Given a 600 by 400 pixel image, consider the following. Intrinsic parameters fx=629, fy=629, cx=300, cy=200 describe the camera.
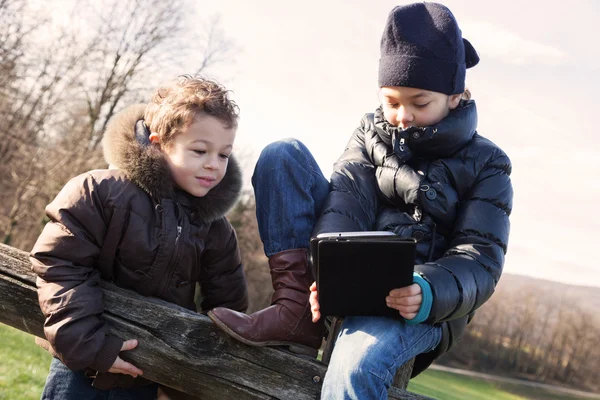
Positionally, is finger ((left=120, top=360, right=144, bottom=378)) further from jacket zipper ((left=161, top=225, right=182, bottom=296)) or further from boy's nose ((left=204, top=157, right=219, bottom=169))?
boy's nose ((left=204, top=157, right=219, bottom=169))

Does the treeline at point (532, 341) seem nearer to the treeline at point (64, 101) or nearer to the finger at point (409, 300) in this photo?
the treeline at point (64, 101)

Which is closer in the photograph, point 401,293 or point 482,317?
point 401,293

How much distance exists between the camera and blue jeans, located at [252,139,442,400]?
250 centimetres

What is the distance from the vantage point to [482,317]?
52125mm

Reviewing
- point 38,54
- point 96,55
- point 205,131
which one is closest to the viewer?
point 205,131

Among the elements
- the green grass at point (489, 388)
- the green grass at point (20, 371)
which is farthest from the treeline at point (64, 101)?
the green grass at point (489, 388)

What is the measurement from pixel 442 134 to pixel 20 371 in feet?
25.1

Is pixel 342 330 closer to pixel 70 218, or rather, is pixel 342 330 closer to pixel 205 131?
pixel 205 131

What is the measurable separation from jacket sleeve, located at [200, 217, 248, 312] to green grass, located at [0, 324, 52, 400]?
4489 mm

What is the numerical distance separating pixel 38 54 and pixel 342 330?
911 inches

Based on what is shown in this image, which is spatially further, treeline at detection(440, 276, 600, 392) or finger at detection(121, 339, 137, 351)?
treeline at detection(440, 276, 600, 392)

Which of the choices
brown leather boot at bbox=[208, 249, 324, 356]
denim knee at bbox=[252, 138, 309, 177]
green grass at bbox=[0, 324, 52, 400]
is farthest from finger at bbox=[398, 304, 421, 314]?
green grass at bbox=[0, 324, 52, 400]

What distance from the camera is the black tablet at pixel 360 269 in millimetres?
2404

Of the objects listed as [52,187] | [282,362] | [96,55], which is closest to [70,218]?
[282,362]
